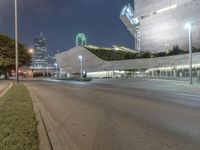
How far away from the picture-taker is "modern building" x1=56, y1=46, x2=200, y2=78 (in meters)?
55.0

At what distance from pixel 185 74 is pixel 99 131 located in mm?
48187

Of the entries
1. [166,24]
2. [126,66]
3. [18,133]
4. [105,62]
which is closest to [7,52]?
[126,66]

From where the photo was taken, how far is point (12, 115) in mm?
9383

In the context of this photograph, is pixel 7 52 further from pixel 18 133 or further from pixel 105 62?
pixel 18 133

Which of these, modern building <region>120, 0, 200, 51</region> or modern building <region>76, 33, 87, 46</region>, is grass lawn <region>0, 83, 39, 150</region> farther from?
modern building <region>76, 33, 87, 46</region>

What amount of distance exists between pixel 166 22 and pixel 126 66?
73.5 feet

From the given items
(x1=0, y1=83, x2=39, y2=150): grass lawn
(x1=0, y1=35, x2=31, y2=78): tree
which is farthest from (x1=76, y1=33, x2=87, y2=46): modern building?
(x1=0, y1=83, x2=39, y2=150): grass lawn

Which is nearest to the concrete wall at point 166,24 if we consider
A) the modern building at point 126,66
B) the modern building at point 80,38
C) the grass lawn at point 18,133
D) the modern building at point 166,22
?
the modern building at point 166,22

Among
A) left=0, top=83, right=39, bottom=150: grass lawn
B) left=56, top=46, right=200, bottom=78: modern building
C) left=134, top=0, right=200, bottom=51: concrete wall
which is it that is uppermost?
left=134, top=0, right=200, bottom=51: concrete wall

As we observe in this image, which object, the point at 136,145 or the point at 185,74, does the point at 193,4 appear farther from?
the point at 136,145

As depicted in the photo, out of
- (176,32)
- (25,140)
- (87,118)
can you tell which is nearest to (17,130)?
(25,140)

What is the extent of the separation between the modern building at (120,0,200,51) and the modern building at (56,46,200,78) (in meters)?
17.9

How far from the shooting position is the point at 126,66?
72.8 m

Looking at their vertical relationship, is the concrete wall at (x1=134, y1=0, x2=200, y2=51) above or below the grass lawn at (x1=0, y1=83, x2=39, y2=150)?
above
